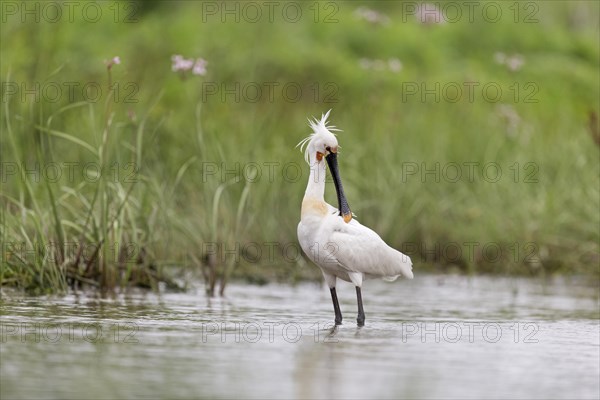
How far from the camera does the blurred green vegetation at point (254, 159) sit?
12.9 m

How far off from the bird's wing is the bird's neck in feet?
0.99

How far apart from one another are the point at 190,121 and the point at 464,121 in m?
4.68

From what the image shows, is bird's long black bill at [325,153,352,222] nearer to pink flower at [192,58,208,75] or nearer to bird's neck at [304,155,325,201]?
bird's neck at [304,155,325,201]

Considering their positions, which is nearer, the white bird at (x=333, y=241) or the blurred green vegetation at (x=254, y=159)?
the white bird at (x=333, y=241)

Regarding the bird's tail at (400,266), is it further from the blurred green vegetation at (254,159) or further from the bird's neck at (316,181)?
the blurred green vegetation at (254,159)

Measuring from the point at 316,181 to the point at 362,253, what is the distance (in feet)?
2.27

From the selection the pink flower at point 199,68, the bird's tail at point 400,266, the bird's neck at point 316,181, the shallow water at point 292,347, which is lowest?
the shallow water at point 292,347

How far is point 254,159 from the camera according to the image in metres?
16.0

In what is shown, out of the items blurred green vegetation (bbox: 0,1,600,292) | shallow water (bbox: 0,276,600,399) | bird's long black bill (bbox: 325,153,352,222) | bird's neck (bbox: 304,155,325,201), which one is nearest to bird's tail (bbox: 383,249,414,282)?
shallow water (bbox: 0,276,600,399)

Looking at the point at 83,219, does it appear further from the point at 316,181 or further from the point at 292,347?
the point at 292,347

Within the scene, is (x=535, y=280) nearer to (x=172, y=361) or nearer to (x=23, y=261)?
(x=23, y=261)

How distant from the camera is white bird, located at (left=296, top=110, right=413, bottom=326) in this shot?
11.2m

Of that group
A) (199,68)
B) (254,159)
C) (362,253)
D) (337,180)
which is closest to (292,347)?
(362,253)

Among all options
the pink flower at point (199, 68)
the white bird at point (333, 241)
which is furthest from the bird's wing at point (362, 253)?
the pink flower at point (199, 68)
